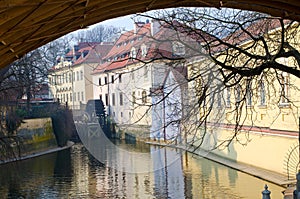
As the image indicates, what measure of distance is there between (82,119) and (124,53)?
48.3 feet

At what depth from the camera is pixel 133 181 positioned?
1301cm

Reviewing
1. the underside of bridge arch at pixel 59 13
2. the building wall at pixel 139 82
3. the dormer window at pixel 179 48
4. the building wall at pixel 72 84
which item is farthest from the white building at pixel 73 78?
the underside of bridge arch at pixel 59 13

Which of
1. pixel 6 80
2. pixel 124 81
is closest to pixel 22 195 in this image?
pixel 6 80

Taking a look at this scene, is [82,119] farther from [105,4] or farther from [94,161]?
[105,4]

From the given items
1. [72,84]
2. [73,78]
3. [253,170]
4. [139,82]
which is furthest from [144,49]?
[72,84]

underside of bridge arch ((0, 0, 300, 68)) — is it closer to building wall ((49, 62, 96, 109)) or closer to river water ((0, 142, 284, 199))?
river water ((0, 142, 284, 199))

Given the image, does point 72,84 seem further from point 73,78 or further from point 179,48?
point 179,48

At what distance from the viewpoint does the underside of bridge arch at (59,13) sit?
2.15 m

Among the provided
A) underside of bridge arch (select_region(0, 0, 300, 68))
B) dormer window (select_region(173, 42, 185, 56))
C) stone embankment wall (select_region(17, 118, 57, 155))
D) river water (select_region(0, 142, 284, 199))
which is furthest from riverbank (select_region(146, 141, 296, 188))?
stone embankment wall (select_region(17, 118, 57, 155))

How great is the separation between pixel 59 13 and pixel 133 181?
1088 centimetres

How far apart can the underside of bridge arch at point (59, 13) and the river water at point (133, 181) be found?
23.5 feet

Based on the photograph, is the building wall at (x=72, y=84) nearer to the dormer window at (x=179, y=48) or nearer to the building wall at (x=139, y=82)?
the building wall at (x=139, y=82)

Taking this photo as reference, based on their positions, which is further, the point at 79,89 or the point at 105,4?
the point at 79,89

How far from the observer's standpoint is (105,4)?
103 inches
